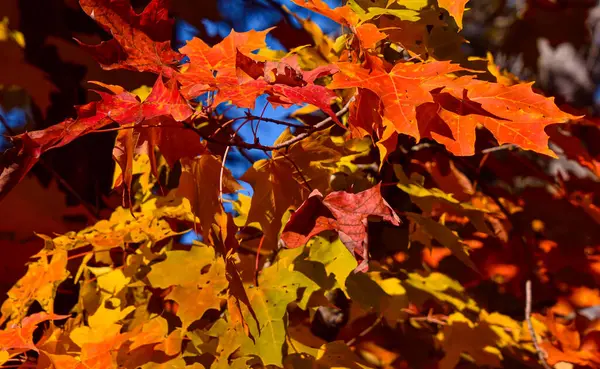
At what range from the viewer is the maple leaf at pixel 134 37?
0.65m

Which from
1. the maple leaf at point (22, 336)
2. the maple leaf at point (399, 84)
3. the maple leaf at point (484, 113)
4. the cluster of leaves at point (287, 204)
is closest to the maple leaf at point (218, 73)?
the cluster of leaves at point (287, 204)

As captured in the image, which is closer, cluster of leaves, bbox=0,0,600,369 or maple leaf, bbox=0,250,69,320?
cluster of leaves, bbox=0,0,600,369

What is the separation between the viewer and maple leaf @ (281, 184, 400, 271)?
671 millimetres

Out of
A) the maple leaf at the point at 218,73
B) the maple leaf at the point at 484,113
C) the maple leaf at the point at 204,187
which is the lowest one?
the maple leaf at the point at 204,187

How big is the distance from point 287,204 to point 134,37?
30 cm

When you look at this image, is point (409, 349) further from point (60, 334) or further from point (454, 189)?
point (60, 334)

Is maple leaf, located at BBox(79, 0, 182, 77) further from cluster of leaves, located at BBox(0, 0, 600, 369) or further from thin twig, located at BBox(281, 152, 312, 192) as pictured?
thin twig, located at BBox(281, 152, 312, 192)

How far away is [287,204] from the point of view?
0.80 metres

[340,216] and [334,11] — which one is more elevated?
[334,11]

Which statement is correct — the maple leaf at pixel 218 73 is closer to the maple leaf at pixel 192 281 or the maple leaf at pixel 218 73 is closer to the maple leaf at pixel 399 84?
the maple leaf at pixel 399 84

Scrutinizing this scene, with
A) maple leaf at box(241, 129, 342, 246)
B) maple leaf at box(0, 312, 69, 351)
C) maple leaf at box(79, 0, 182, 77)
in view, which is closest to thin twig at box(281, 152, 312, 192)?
maple leaf at box(241, 129, 342, 246)

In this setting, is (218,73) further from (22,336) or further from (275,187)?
(22,336)

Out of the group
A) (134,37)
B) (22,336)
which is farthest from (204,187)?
(22,336)

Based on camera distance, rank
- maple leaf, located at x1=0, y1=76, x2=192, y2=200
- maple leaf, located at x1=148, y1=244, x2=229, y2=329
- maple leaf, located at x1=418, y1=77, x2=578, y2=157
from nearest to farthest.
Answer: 1. maple leaf, located at x1=0, y1=76, x2=192, y2=200
2. maple leaf, located at x1=418, y1=77, x2=578, y2=157
3. maple leaf, located at x1=148, y1=244, x2=229, y2=329
